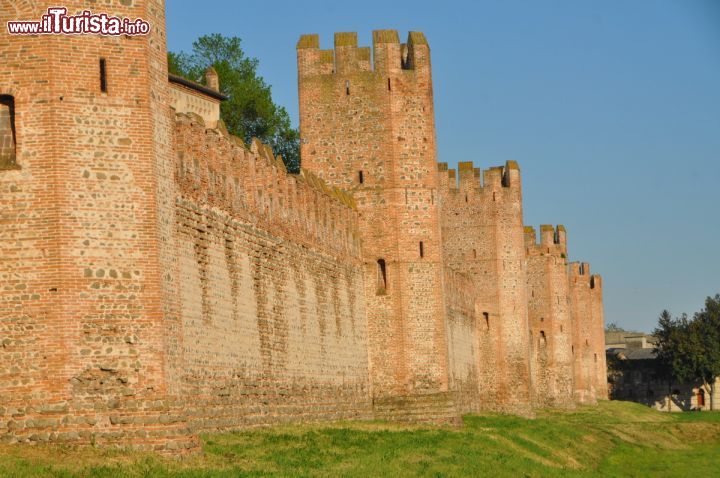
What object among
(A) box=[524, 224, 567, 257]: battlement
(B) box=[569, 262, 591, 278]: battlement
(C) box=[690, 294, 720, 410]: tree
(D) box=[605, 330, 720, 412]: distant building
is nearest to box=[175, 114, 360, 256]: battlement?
(A) box=[524, 224, 567, 257]: battlement

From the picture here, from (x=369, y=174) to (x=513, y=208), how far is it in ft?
57.0

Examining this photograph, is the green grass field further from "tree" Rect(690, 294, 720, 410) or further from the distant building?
the distant building

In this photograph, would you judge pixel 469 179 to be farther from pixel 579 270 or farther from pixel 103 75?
pixel 103 75

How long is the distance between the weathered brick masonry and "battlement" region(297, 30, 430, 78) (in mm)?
55

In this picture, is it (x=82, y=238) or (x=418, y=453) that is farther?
(x=418, y=453)

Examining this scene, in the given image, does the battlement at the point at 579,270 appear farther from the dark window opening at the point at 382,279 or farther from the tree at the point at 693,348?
the dark window opening at the point at 382,279

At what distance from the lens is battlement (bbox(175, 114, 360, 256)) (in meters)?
24.4

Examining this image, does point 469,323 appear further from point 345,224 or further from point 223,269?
point 223,269

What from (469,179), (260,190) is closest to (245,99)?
(469,179)

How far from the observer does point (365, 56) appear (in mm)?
37469

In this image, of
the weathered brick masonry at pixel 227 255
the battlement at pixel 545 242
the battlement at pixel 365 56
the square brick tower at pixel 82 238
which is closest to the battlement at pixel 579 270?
the battlement at pixel 545 242

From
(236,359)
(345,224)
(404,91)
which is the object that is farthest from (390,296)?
(236,359)

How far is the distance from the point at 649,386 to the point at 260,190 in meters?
69.3

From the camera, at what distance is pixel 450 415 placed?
1388 inches
